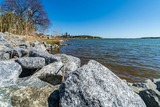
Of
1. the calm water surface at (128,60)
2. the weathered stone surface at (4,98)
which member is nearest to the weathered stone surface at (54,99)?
the weathered stone surface at (4,98)

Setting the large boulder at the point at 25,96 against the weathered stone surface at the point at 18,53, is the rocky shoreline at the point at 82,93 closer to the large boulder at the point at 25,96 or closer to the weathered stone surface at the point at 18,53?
A: the large boulder at the point at 25,96

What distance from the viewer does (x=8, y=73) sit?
3535 millimetres

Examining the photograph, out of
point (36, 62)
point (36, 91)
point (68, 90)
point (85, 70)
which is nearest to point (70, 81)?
point (68, 90)

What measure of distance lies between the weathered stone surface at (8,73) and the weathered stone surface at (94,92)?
1.57 metres

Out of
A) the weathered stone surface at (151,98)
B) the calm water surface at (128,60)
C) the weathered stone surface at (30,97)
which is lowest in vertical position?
the calm water surface at (128,60)

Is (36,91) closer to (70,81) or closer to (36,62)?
(70,81)

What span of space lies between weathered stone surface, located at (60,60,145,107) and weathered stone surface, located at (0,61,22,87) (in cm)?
157

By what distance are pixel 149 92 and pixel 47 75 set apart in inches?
98.0

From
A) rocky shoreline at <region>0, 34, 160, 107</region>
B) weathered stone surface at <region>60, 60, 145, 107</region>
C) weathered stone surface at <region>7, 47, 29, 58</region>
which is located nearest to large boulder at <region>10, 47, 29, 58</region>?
weathered stone surface at <region>7, 47, 29, 58</region>

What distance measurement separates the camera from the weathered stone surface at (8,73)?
3.33 m

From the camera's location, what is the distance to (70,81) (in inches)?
98.9

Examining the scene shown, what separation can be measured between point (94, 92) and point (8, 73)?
226 centimetres

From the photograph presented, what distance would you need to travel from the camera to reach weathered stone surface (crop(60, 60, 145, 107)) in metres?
2.26

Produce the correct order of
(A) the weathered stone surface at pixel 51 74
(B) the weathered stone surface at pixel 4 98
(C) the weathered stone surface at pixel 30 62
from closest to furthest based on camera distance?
1. (B) the weathered stone surface at pixel 4 98
2. (A) the weathered stone surface at pixel 51 74
3. (C) the weathered stone surface at pixel 30 62
